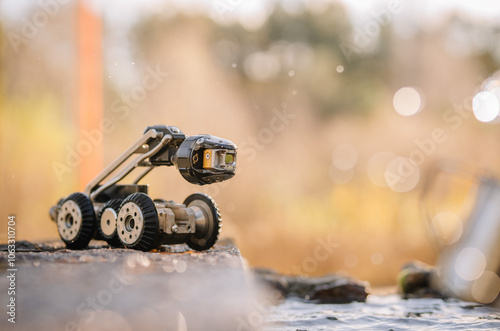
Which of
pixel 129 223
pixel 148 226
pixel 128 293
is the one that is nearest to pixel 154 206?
pixel 148 226

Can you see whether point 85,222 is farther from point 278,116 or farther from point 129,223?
point 278,116

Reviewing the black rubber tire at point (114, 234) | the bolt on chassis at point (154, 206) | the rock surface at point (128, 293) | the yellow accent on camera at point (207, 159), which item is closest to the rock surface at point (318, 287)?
the bolt on chassis at point (154, 206)

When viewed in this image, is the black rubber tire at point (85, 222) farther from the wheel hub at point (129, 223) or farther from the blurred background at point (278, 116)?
the blurred background at point (278, 116)

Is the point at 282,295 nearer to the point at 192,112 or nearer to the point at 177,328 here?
the point at 177,328

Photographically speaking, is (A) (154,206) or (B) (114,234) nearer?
(A) (154,206)

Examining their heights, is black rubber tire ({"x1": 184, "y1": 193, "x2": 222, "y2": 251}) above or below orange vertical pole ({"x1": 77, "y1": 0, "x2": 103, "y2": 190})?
below

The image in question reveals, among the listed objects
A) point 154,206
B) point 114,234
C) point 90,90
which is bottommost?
point 114,234

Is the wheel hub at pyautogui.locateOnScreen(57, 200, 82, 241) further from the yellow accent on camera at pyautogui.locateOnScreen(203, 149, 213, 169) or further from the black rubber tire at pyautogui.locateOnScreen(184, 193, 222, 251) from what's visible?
the yellow accent on camera at pyautogui.locateOnScreen(203, 149, 213, 169)

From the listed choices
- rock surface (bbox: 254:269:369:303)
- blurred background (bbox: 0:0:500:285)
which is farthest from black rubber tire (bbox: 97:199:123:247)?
blurred background (bbox: 0:0:500:285)
